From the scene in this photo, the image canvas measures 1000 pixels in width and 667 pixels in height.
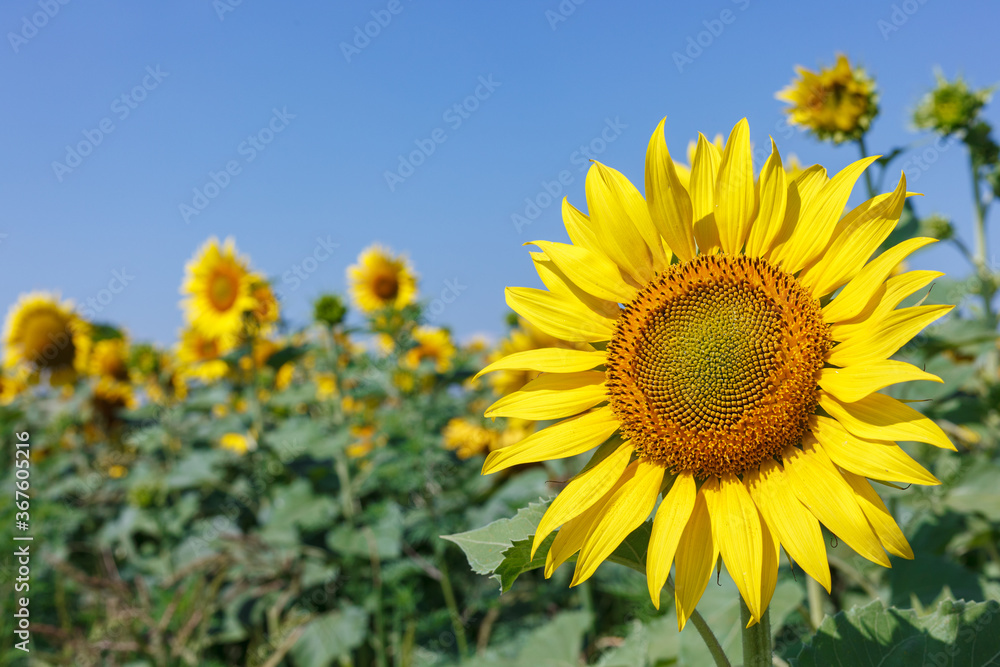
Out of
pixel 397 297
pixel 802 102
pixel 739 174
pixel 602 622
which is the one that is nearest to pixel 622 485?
pixel 739 174

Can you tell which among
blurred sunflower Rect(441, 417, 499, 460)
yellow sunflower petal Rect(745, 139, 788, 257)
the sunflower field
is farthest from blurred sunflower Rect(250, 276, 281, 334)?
yellow sunflower petal Rect(745, 139, 788, 257)

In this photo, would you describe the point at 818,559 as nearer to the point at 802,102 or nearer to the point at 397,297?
the point at 802,102

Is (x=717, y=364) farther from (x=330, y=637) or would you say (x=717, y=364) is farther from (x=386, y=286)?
(x=386, y=286)

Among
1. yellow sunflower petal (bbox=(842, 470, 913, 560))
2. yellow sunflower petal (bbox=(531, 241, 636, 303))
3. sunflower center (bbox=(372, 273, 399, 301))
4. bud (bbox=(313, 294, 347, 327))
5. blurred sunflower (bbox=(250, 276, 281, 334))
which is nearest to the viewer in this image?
yellow sunflower petal (bbox=(842, 470, 913, 560))

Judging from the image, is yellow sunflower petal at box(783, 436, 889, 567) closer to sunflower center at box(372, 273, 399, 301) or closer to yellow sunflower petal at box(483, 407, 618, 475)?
yellow sunflower petal at box(483, 407, 618, 475)

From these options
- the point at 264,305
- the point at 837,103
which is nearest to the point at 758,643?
the point at 837,103

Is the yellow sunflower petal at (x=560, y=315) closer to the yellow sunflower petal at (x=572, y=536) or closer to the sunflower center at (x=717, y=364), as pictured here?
the sunflower center at (x=717, y=364)
